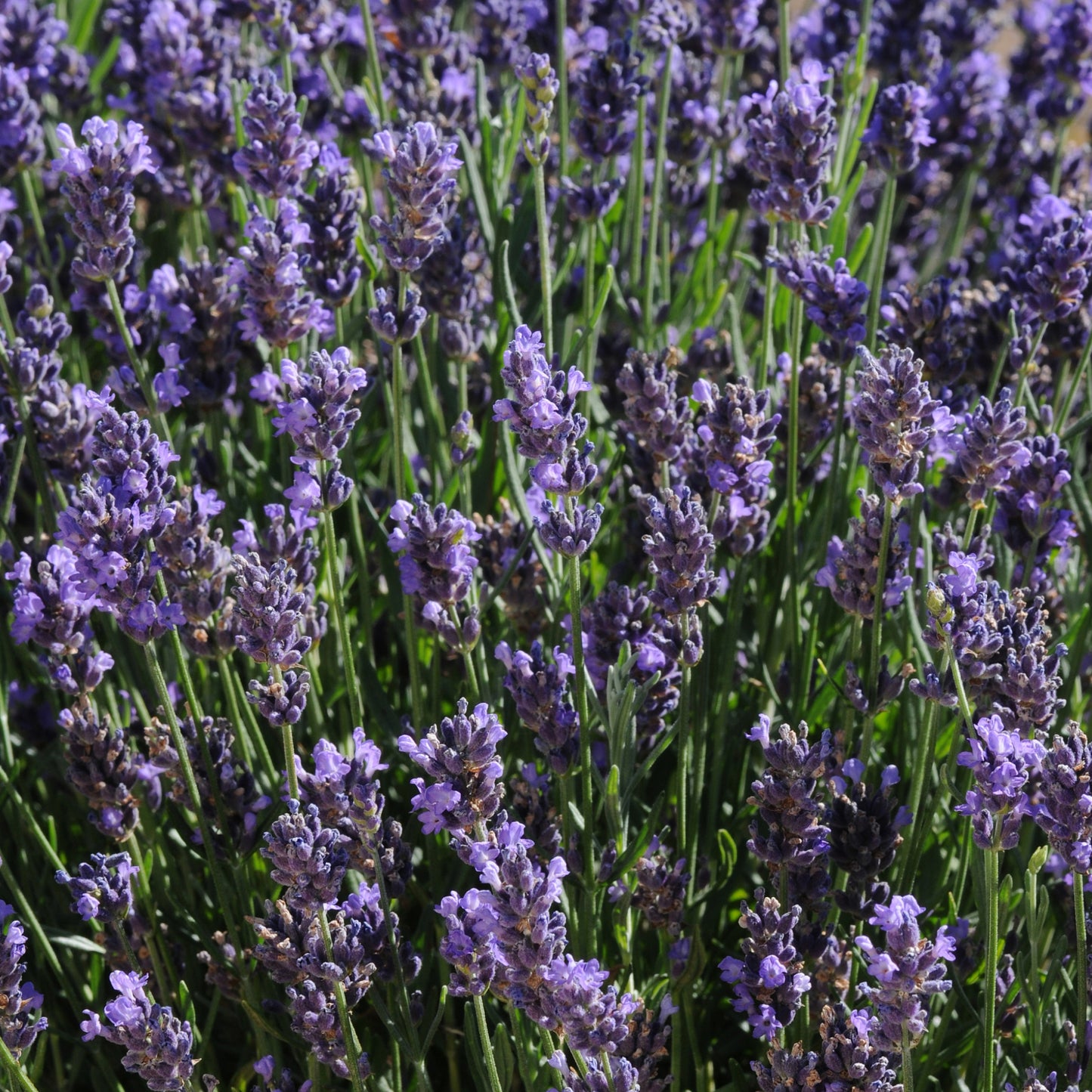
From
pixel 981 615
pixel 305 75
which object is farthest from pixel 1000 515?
pixel 305 75

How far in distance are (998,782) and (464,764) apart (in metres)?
0.59

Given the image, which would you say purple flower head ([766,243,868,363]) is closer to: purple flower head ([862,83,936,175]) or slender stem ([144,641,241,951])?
purple flower head ([862,83,936,175])

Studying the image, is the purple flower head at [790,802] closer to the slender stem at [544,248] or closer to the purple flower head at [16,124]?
the slender stem at [544,248]

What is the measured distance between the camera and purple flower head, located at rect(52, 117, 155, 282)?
75.1 inches

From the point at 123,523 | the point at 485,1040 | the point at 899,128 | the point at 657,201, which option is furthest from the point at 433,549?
the point at 899,128

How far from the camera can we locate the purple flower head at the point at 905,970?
1.44 meters

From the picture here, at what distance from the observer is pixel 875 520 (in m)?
1.85

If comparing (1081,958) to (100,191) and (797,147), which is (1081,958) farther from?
(100,191)

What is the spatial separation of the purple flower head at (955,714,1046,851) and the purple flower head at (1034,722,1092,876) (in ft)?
0.09

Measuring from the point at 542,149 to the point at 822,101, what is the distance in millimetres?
A: 440

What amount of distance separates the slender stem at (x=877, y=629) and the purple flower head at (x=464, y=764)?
584 mm

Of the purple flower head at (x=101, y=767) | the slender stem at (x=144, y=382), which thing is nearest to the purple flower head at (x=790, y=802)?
the purple flower head at (x=101, y=767)

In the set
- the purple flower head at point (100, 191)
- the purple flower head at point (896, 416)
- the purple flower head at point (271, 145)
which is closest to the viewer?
the purple flower head at point (896, 416)

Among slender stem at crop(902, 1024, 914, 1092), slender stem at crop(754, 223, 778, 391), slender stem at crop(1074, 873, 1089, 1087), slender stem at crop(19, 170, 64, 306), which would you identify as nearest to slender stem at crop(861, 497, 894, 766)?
slender stem at crop(1074, 873, 1089, 1087)
